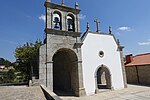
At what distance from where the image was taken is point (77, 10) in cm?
1346

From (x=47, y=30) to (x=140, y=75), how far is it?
1506 cm

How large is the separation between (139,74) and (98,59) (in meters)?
8.77

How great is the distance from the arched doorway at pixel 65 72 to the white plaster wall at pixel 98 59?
1.30 metres

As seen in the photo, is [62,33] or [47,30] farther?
[62,33]

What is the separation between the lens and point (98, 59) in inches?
536

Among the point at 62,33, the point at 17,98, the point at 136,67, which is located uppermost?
the point at 62,33

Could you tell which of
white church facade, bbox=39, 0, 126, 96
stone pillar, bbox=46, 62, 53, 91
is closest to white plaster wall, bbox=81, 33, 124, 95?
white church facade, bbox=39, 0, 126, 96

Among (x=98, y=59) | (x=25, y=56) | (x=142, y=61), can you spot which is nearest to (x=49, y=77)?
(x=98, y=59)

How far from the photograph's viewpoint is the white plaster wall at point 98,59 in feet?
41.7

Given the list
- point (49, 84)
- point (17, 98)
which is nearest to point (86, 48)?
point (49, 84)

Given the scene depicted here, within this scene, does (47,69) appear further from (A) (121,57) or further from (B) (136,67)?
(B) (136,67)

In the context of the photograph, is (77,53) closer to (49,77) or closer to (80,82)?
(80,82)

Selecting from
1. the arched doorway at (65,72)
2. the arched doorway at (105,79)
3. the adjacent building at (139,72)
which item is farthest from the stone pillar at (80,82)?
the adjacent building at (139,72)

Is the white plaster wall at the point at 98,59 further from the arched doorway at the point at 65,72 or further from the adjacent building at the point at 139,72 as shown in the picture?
the adjacent building at the point at 139,72
